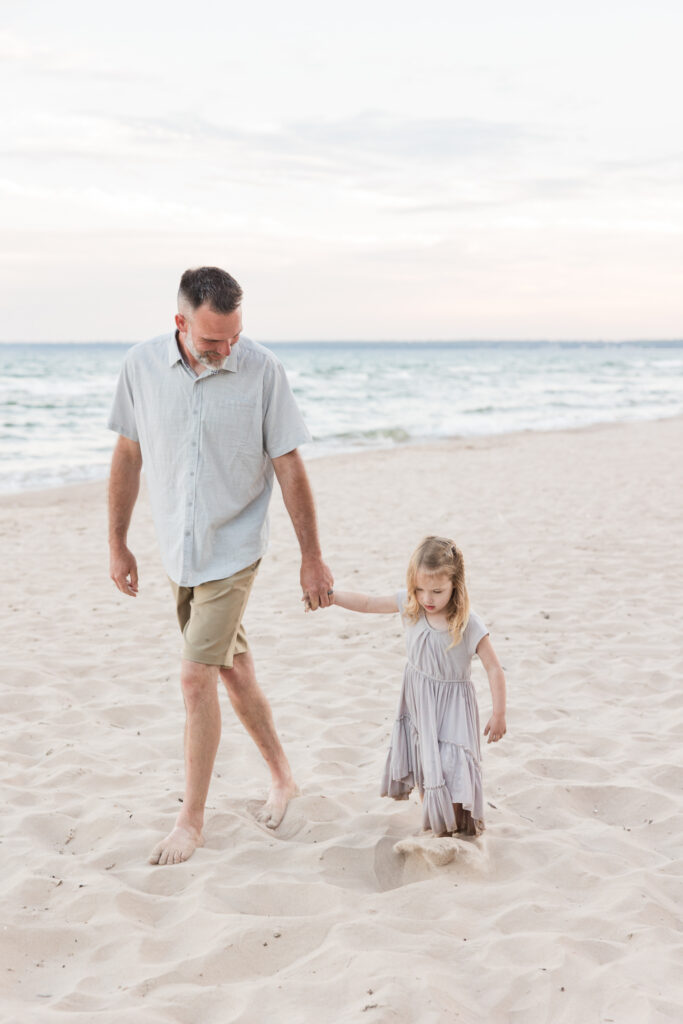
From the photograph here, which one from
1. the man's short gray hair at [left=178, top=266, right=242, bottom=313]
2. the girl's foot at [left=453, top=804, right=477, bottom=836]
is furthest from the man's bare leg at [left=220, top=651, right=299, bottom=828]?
the man's short gray hair at [left=178, top=266, right=242, bottom=313]

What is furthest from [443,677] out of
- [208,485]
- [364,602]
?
[208,485]

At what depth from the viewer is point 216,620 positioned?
312cm

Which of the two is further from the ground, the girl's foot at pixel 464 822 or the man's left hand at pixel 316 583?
the man's left hand at pixel 316 583

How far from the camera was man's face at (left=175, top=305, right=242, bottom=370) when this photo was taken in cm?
290

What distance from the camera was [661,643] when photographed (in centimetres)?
538

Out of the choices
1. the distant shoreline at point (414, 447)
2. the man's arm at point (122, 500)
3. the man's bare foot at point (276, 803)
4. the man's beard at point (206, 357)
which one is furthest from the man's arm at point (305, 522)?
the distant shoreline at point (414, 447)

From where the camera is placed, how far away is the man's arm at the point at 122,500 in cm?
336

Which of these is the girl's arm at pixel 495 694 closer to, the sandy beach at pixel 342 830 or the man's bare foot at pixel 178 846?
the sandy beach at pixel 342 830

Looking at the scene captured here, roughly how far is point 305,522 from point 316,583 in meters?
0.21

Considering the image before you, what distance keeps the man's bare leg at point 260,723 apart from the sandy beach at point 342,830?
0.07 metres

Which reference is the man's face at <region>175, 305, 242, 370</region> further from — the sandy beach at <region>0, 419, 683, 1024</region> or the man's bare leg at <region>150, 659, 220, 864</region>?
the sandy beach at <region>0, 419, 683, 1024</region>

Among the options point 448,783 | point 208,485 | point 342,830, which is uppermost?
point 208,485

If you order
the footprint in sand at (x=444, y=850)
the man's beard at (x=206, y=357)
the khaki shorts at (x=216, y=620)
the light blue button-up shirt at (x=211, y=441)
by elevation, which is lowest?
the footprint in sand at (x=444, y=850)

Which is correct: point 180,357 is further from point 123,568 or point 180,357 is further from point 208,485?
point 123,568
